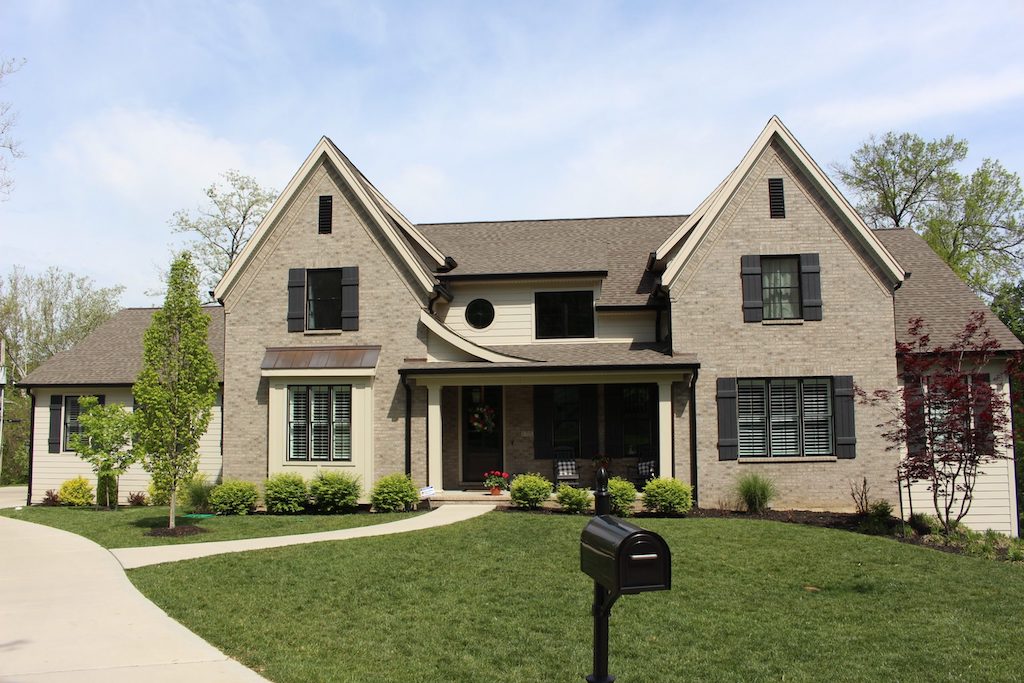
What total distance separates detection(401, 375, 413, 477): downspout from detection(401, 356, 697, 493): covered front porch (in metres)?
0.22

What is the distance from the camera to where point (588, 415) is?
19719 millimetres

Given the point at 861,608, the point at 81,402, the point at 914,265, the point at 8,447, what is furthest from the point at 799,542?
the point at 8,447

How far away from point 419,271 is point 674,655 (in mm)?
12696

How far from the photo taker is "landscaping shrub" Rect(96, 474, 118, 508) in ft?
69.5

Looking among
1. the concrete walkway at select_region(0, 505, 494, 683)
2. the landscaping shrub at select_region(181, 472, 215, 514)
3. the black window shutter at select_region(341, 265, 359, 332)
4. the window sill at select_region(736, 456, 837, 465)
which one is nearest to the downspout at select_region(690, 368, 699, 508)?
the window sill at select_region(736, 456, 837, 465)

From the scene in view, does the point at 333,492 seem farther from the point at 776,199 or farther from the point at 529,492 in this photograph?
the point at 776,199

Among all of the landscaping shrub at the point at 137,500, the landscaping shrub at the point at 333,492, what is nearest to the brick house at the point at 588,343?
the landscaping shrub at the point at 333,492

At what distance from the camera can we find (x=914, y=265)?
21.3 meters

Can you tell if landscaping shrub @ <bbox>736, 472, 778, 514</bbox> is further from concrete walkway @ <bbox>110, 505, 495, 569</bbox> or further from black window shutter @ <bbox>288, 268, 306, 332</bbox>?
black window shutter @ <bbox>288, 268, 306, 332</bbox>

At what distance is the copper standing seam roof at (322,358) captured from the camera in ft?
61.1

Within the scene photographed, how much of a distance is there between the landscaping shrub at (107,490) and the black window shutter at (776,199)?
17.9 meters

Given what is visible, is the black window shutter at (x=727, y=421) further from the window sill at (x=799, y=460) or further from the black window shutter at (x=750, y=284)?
the black window shutter at (x=750, y=284)

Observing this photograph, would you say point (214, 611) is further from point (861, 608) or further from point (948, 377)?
point (948, 377)

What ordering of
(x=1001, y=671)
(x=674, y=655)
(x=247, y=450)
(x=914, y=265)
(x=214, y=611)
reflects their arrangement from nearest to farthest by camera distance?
1. (x=1001, y=671)
2. (x=674, y=655)
3. (x=214, y=611)
4. (x=247, y=450)
5. (x=914, y=265)
